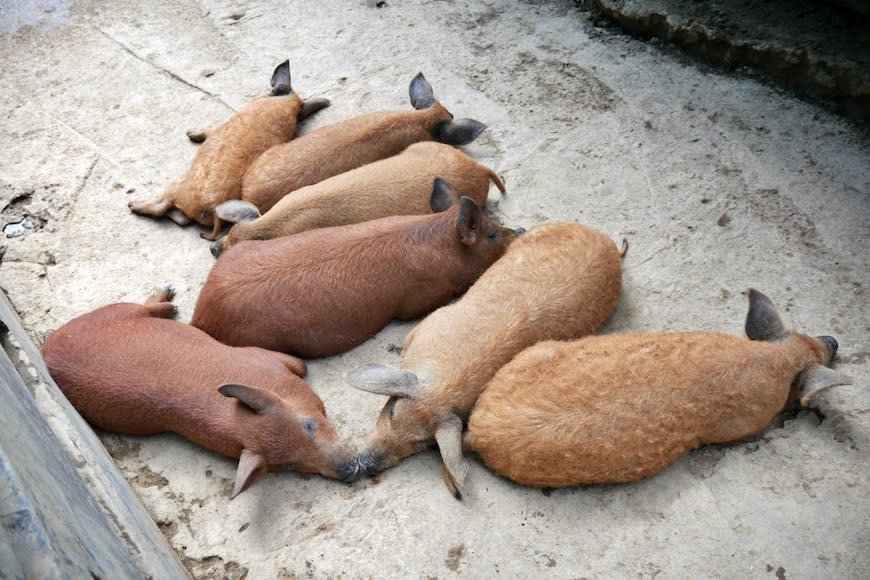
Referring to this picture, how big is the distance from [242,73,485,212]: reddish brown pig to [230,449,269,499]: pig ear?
5.80 ft

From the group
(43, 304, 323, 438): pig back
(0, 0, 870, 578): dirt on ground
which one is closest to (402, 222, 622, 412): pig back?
(0, 0, 870, 578): dirt on ground

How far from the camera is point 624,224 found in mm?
4152

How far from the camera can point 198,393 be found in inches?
124

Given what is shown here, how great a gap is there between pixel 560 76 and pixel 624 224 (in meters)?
1.53

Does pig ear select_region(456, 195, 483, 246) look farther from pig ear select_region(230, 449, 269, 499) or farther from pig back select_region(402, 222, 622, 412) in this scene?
pig ear select_region(230, 449, 269, 499)

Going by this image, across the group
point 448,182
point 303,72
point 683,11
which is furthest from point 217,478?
point 683,11

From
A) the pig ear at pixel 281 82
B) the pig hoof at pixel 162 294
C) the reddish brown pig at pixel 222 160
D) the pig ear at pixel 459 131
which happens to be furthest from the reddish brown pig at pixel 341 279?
the pig ear at pixel 281 82

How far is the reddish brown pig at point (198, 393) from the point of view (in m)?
3.05

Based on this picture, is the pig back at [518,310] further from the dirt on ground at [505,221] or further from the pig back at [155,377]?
the pig back at [155,377]

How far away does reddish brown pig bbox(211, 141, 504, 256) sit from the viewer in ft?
13.3

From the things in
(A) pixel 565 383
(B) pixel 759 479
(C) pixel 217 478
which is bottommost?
(C) pixel 217 478

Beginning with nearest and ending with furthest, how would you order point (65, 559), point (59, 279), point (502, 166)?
point (65, 559) < point (59, 279) < point (502, 166)

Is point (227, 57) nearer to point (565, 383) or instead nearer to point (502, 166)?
point (502, 166)

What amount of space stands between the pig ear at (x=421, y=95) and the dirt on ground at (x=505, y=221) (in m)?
0.32
